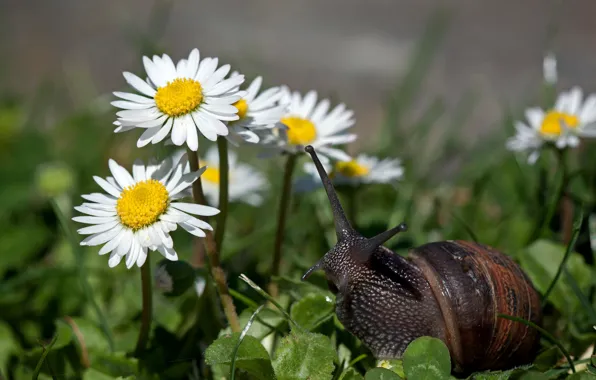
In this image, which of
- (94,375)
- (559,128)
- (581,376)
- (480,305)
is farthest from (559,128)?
(94,375)

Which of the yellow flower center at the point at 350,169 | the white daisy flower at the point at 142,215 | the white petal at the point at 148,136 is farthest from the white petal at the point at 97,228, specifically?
the yellow flower center at the point at 350,169

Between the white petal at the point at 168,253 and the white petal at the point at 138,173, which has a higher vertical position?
the white petal at the point at 138,173

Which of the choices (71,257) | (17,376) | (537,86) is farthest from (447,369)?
(537,86)

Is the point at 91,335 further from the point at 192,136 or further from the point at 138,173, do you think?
the point at 192,136

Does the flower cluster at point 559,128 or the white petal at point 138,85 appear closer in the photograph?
the white petal at point 138,85

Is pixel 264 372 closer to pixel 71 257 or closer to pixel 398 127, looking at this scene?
pixel 71 257

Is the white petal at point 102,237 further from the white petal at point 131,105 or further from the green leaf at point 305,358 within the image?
the green leaf at point 305,358

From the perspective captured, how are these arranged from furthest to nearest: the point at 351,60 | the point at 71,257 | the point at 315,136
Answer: the point at 351,60 < the point at 71,257 < the point at 315,136
